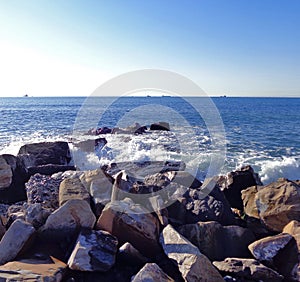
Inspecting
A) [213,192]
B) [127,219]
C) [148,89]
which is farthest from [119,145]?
[127,219]

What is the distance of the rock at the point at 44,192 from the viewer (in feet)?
13.5

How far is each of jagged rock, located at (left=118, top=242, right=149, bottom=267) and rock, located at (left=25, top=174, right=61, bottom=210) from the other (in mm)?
1414

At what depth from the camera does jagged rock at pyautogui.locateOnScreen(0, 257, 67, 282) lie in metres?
2.43

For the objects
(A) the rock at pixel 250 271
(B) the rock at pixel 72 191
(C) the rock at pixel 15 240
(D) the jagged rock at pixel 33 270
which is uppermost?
(B) the rock at pixel 72 191

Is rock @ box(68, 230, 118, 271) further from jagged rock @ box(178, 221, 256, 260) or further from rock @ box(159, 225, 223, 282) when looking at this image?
jagged rock @ box(178, 221, 256, 260)

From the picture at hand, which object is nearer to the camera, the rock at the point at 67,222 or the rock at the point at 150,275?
the rock at the point at 150,275

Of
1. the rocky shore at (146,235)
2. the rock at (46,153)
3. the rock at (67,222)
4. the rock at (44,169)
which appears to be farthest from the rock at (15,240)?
the rock at (46,153)

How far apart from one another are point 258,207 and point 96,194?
2.29m

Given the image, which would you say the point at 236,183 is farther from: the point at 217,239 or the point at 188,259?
the point at 188,259

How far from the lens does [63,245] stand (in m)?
3.09

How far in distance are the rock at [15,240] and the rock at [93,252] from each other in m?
0.53

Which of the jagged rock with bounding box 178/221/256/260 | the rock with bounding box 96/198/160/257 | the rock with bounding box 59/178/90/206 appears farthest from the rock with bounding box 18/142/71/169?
the jagged rock with bounding box 178/221/256/260

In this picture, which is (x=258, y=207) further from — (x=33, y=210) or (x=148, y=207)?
(x=33, y=210)

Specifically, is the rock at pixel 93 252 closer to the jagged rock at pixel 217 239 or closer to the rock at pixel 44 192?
the jagged rock at pixel 217 239
